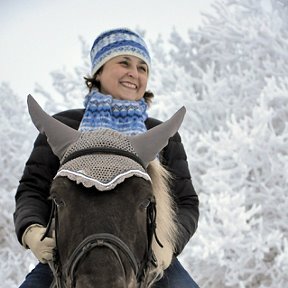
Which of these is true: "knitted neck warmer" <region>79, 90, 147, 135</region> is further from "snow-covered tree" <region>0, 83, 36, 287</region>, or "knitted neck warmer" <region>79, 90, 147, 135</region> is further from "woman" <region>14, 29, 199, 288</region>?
"snow-covered tree" <region>0, 83, 36, 287</region>

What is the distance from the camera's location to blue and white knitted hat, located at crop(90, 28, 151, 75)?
311 cm

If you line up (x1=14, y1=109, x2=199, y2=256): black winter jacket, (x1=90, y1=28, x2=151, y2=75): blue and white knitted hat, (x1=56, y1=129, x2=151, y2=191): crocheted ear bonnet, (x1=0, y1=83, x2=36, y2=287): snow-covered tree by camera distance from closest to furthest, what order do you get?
1. (x1=56, y1=129, x2=151, y2=191): crocheted ear bonnet
2. (x1=14, y1=109, x2=199, y2=256): black winter jacket
3. (x1=90, y1=28, x2=151, y2=75): blue and white knitted hat
4. (x1=0, y1=83, x2=36, y2=287): snow-covered tree

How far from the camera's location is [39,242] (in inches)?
93.4

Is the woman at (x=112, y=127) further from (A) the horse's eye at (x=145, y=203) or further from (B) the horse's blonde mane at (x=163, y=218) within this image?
(A) the horse's eye at (x=145, y=203)

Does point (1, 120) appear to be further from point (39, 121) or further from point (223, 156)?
point (39, 121)

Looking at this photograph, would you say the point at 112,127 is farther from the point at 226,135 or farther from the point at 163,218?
the point at 226,135

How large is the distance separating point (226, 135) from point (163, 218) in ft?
23.6

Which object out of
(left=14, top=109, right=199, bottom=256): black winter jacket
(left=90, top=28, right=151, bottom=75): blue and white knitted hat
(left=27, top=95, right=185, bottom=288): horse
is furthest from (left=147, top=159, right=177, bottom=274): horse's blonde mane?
(left=90, top=28, right=151, bottom=75): blue and white knitted hat

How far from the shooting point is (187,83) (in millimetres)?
12219

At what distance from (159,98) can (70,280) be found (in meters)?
9.63

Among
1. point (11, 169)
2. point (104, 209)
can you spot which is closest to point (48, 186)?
point (104, 209)

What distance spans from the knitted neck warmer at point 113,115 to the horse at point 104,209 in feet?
1.29

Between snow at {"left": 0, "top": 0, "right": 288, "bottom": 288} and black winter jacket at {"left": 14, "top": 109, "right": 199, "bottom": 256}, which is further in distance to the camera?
snow at {"left": 0, "top": 0, "right": 288, "bottom": 288}

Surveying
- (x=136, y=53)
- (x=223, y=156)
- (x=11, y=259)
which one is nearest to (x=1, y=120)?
(x=11, y=259)
